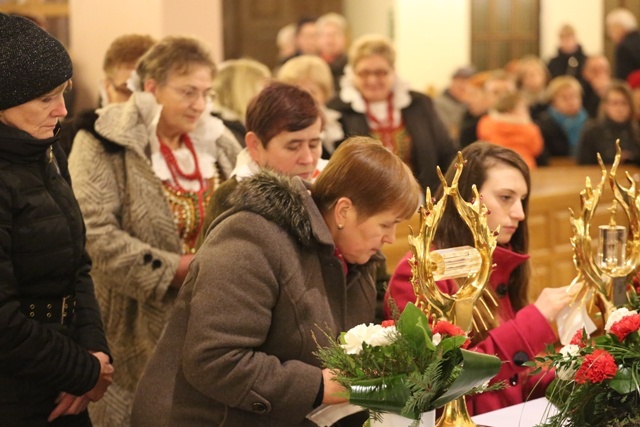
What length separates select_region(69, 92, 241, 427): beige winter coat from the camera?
341 centimetres

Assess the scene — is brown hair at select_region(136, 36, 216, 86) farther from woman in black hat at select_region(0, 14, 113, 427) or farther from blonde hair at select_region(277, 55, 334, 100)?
blonde hair at select_region(277, 55, 334, 100)

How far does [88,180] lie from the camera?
3.43 meters

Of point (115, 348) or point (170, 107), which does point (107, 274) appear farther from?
point (170, 107)

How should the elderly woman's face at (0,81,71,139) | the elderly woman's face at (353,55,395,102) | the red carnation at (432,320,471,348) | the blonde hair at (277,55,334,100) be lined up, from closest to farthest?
the red carnation at (432,320,471,348)
the elderly woman's face at (0,81,71,139)
the elderly woman's face at (353,55,395,102)
the blonde hair at (277,55,334,100)

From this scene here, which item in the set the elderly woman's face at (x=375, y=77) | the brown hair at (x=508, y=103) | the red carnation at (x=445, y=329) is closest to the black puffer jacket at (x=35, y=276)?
the red carnation at (x=445, y=329)

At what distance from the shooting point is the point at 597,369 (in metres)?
2.31

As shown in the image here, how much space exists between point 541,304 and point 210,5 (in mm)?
3353

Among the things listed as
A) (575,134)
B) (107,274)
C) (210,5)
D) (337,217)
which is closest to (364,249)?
(337,217)

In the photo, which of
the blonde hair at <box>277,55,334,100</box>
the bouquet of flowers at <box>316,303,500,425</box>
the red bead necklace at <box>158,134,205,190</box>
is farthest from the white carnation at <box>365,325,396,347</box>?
the blonde hair at <box>277,55,334,100</box>

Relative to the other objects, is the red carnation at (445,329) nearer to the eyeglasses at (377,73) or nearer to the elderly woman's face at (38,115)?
the elderly woman's face at (38,115)

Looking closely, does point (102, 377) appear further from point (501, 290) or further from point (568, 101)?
point (568, 101)

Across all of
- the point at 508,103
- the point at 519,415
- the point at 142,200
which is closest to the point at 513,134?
the point at 508,103

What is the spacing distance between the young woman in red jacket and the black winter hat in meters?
0.96

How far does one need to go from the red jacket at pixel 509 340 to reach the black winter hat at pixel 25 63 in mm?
955
